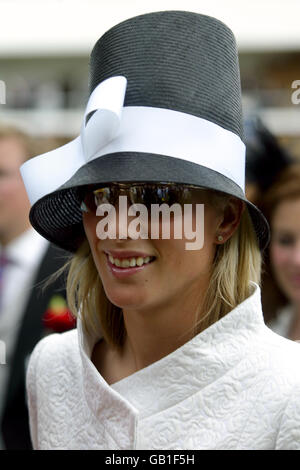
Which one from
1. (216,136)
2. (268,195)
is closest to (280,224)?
(268,195)

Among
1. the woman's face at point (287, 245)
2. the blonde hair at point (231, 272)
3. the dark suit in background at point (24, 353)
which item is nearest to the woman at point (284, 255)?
the woman's face at point (287, 245)

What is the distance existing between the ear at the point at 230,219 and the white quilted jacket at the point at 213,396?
4.8 inches

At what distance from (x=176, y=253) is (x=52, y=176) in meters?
0.28

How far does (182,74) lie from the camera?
3.90 feet

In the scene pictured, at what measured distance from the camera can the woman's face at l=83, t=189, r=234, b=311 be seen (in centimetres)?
118

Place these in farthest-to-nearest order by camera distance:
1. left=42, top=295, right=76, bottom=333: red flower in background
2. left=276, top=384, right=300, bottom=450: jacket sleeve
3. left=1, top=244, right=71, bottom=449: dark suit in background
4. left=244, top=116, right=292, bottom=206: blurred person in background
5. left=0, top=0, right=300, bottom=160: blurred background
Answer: left=0, top=0, right=300, bottom=160: blurred background, left=244, top=116, right=292, bottom=206: blurred person in background, left=1, top=244, right=71, bottom=449: dark suit in background, left=42, top=295, right=76, bottom=333: red flower in background, left=276, top=384, right=300, bottom=450: jacket sleeve

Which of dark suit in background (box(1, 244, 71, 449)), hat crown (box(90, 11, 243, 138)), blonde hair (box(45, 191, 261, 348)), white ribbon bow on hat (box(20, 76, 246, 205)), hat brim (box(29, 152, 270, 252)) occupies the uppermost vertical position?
hat crown (box(90, 11, 243, 138))

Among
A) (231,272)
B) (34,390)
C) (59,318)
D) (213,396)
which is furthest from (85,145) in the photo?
(59,318)

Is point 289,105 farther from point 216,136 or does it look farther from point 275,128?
point 216,136

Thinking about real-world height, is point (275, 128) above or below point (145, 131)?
below

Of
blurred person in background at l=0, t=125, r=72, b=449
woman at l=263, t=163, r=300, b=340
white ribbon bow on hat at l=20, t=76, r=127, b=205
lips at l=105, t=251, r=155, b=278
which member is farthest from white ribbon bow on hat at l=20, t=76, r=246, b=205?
woman at l=263, t=163, r=300, b=340

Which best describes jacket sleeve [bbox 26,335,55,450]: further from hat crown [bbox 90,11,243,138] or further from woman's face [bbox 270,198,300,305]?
woman's face [bbox 270,198,300,305]

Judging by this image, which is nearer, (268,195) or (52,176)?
(52,176)

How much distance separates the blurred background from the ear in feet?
12.3
